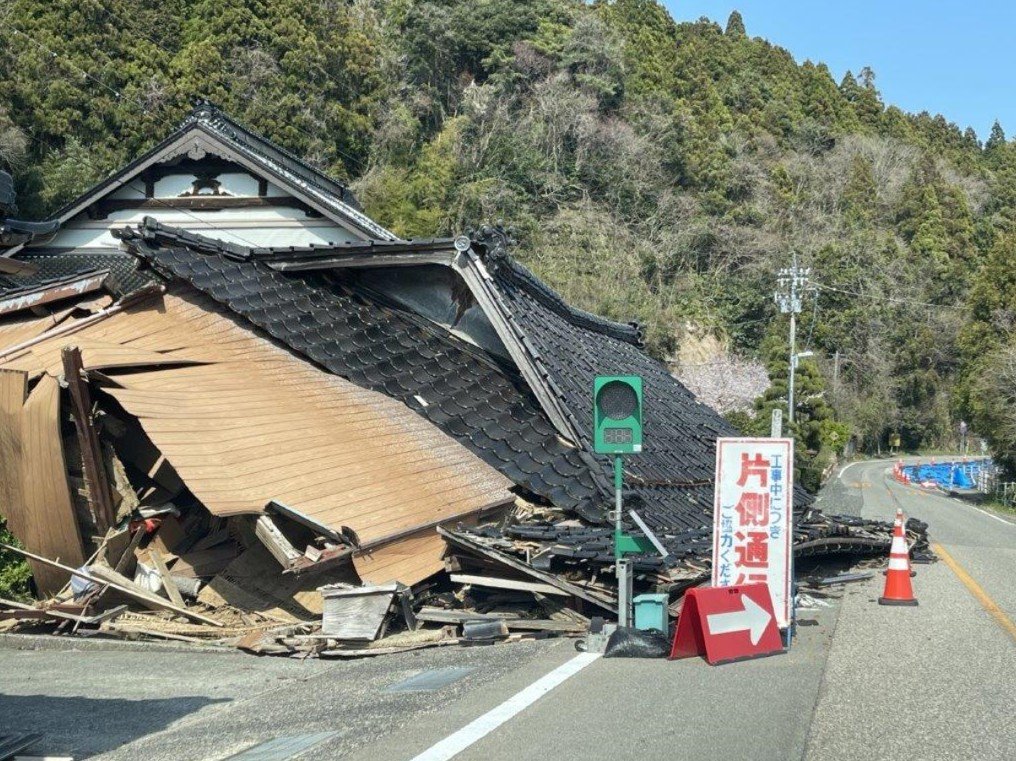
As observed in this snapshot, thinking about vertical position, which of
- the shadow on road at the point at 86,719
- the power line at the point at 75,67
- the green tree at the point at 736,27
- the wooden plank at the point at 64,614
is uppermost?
the green tree at the point at 736,27

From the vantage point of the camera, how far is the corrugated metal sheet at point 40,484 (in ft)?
33.5

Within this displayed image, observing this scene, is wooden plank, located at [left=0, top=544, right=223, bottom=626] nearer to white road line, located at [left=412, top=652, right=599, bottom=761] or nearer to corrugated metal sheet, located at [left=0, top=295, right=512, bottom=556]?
corrugated metal sheet, located at [left=0, top=295, right=512, bottom=556]

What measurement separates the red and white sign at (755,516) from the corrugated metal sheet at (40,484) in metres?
6.00

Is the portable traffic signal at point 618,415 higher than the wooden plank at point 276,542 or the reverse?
higher

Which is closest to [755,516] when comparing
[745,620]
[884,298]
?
[745,620]

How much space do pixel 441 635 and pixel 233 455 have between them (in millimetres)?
2695

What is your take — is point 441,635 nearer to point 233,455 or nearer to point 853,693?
point 233,455

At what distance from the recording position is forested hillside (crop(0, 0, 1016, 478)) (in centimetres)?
Result: 4006

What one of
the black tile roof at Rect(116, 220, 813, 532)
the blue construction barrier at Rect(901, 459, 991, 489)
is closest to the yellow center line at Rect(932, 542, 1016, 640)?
the black tile roof at Rect(116, 220, 813, 532)

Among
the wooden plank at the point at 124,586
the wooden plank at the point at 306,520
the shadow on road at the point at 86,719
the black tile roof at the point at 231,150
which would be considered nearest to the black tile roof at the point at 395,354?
the wooden plank at the point at 306,520

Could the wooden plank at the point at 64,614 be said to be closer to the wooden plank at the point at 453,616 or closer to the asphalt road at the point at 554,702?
the asphalt road at the point at 554,702

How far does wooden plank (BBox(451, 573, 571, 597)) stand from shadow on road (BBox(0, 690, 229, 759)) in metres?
2.93

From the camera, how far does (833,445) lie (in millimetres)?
52125

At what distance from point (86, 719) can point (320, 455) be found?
15.0 feet
